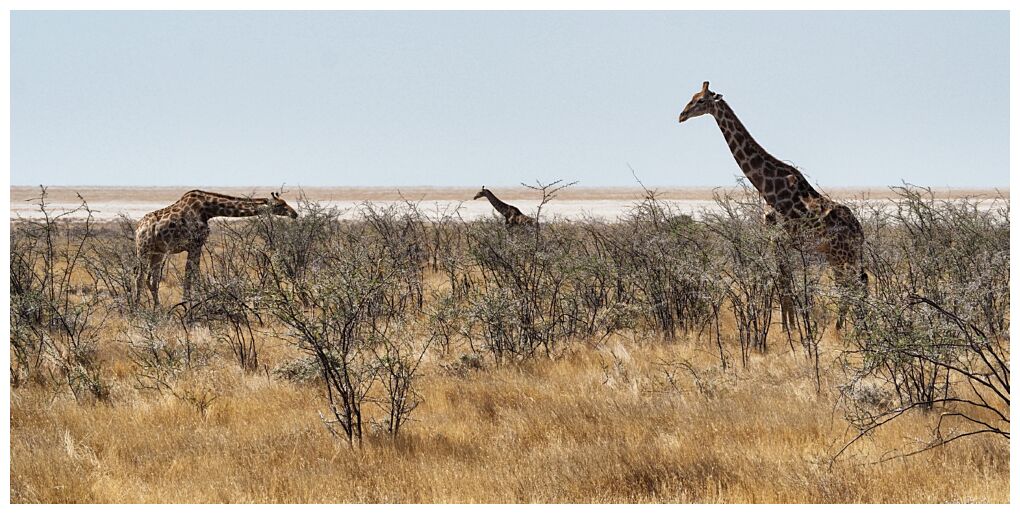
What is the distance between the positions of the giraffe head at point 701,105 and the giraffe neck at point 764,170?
0.07 metres

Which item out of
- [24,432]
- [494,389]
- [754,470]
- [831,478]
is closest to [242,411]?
[24,432]

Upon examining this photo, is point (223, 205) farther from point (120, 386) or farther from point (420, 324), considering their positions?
point (120, 386)

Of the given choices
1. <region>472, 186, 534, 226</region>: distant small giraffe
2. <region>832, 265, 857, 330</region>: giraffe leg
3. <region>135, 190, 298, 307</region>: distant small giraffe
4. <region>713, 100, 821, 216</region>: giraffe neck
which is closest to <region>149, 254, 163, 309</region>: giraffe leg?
<region>135, 190, 298, 307</region>: distant small giraffe

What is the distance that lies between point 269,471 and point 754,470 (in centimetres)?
252

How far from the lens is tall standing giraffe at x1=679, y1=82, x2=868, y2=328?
9312 mm

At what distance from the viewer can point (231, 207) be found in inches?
491

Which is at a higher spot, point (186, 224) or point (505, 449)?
point (186, 224)

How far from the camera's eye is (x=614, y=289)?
10484 millimetres

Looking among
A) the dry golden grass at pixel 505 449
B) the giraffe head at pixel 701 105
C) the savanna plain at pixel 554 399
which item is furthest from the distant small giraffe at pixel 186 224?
the giraffe head at pixel 701 105

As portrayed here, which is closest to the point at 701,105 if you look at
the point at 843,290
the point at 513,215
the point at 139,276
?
the point at 843,290

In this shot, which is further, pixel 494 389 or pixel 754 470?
pixel 494 389

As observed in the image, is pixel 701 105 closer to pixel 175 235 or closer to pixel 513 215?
pixel 513 215

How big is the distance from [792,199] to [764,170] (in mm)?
588

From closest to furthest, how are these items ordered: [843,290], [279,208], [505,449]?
[505,449], [843,290], [279,208]
